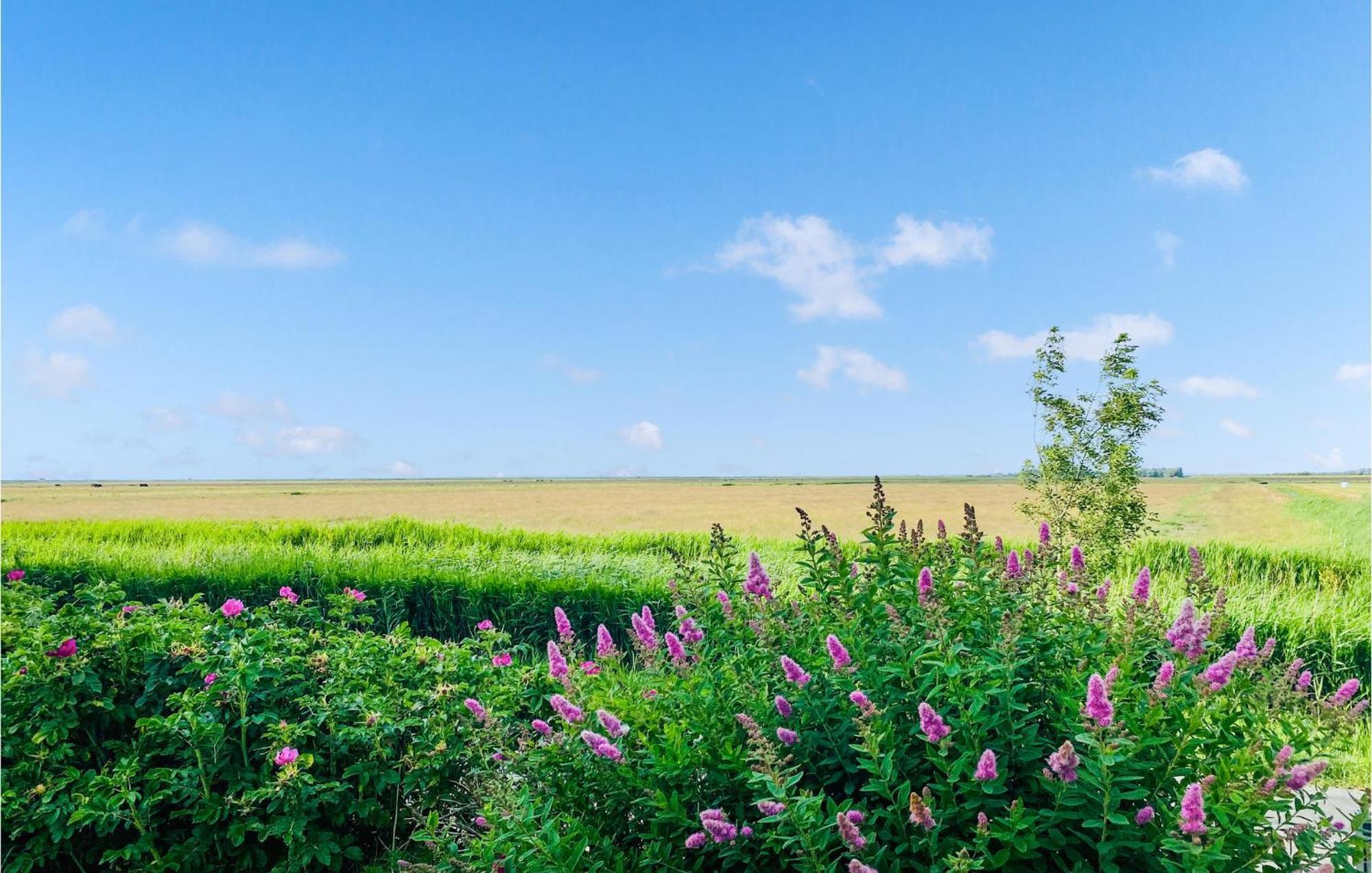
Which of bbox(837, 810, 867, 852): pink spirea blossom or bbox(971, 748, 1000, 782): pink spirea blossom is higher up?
bbox(971, 748, 1000, 782): pink spirea blossom

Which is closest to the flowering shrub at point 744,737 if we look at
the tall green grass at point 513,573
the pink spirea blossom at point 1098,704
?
the pink spirea blossom at point 1098,704

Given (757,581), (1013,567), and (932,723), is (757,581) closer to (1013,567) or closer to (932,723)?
(1013,567)

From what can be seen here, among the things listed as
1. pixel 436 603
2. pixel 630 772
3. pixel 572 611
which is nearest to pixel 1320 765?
pixel 630 772

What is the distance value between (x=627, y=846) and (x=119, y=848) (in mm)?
3036

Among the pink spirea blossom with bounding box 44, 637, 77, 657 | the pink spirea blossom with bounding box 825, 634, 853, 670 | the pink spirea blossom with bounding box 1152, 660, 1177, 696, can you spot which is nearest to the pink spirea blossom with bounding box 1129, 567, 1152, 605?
Result: the pink spirea blossom with bounding box 1152, 660, 1177, 696

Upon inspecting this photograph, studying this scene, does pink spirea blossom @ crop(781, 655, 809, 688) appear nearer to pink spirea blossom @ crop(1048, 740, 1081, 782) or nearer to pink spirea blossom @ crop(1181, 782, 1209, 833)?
pink spirea blossom @ crop(1048, 740, 1081, 782)

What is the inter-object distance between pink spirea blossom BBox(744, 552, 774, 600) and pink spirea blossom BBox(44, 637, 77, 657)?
356cm

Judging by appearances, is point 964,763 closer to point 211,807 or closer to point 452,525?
point 211,807

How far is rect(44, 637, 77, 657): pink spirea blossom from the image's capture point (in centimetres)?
422

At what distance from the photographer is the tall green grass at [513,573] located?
8109mm

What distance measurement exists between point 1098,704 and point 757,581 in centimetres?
136

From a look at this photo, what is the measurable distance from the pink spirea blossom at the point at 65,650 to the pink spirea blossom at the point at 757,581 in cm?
356

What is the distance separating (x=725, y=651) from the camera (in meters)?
3.09

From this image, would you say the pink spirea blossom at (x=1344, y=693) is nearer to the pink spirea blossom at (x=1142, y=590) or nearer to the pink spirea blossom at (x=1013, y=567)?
the pink spirea blossom at (x=1142, y=590)
